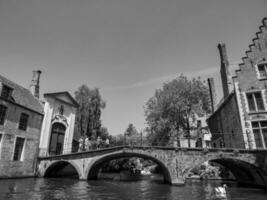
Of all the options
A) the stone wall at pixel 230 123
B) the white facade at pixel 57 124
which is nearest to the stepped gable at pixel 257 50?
the stone wall at pixel 230 123

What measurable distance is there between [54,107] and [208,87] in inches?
830

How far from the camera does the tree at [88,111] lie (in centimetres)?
2991

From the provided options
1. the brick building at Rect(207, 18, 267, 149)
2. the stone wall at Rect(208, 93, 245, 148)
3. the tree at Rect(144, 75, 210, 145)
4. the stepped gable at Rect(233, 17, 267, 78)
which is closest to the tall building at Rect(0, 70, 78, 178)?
the tree at Rect(144, 75, 210, 145)

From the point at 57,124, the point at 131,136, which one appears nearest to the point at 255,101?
the point at 57,124

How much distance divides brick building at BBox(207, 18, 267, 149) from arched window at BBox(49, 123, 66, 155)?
1894cm

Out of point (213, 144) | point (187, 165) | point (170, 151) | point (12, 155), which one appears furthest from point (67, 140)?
point (213, 144)

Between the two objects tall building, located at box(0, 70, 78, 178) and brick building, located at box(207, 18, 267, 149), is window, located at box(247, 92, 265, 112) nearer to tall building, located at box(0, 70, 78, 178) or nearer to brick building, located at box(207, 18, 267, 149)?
brick building, located at box(207, 18, 267, 149)

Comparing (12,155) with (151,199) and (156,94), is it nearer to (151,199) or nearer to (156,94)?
(151,199)

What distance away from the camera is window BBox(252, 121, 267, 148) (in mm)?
15142

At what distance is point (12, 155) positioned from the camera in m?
17.0

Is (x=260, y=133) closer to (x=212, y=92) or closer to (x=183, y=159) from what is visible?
(x=183, y=159)

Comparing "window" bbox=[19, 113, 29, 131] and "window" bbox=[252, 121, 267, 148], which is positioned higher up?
"window" bbox=[19, 113, 29, 131]

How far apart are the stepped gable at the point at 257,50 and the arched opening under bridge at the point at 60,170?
1951 cm

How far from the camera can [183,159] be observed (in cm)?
1545
